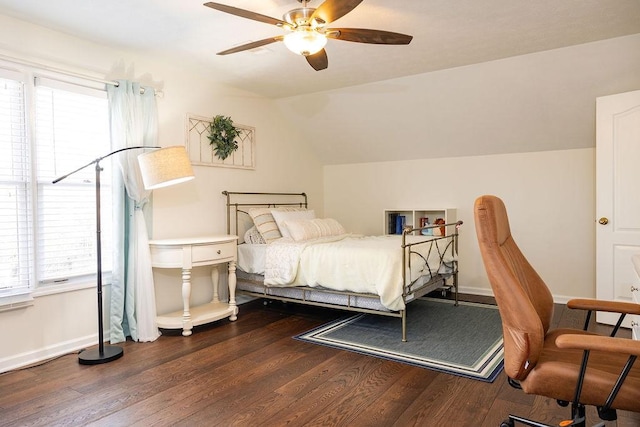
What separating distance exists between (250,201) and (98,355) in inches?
88.7

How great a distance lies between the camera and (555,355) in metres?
1.65

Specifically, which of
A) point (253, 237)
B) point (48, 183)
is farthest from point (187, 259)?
point (48, 183)

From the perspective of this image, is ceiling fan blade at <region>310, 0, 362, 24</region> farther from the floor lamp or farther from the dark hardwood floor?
the dark hardwood floor

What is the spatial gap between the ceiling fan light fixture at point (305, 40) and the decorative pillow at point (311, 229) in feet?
6.49

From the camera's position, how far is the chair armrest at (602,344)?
1273 millimetres

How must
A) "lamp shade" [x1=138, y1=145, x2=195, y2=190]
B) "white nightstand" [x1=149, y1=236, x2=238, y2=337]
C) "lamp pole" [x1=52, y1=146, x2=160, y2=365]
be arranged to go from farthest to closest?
"white nightstand" [x1=149, y1=236, x2=238, y2=337], "lamp shade" [x1=138, y1=145, x2=195, y2=190], "lamp pole" [x1=52, y1=146, x2=160, y2=365]

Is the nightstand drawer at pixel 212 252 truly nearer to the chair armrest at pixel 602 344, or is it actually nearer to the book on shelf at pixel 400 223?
the book on shelf at pixel 400 223

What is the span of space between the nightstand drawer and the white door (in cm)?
329

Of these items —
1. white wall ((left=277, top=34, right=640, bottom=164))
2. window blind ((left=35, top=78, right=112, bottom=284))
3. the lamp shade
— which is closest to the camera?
window blind ((left=35, top=78, right=112, bottom=284))

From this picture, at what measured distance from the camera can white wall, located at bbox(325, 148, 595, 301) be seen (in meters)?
4.41

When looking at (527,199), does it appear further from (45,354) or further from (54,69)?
(45,354)

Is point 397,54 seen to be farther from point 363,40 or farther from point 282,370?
point 282,370

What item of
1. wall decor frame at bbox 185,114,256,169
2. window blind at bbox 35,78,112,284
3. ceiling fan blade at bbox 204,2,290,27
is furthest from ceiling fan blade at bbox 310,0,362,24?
wall decor frame at bbox 185,114,256,169

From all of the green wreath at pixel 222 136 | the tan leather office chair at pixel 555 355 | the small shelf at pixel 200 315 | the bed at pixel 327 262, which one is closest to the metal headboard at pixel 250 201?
the bed at pixel 327 262
